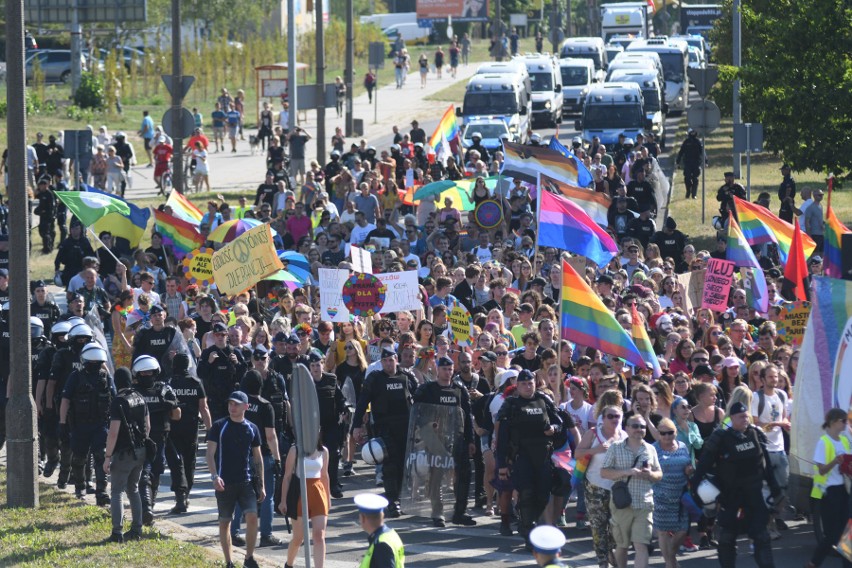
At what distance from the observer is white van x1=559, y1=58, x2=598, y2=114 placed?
5344cm

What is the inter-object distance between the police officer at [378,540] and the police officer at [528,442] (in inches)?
166

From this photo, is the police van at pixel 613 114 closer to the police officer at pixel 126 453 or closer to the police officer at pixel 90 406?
the police officer at pixel 90 406

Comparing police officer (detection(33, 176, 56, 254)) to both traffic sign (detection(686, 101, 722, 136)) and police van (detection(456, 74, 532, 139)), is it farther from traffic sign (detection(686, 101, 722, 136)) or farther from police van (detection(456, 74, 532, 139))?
police van (detection(456, 74, 532, 139))

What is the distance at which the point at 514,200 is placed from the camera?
25.6 metres

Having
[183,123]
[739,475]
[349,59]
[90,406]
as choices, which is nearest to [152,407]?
[90,406]

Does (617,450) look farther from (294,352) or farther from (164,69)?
(164,69)

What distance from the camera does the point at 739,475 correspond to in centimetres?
Answer: 1220

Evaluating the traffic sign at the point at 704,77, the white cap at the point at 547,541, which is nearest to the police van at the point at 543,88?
the traffic sign at the point at 704,77

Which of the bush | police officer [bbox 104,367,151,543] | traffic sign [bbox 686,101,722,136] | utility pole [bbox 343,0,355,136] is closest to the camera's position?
police officer [bbox 104,367,151,543]

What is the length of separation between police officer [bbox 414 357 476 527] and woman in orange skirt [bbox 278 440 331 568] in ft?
6.84

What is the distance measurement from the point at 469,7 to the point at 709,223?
198 feet

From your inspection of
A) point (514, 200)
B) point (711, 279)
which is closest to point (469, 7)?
point (514, 200)

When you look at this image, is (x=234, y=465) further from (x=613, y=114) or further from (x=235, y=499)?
(x=613, y=114)

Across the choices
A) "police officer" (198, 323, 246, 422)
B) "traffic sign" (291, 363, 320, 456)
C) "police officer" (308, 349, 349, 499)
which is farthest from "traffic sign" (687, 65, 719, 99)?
"traffic sign" (291, 363, 320, 456)
